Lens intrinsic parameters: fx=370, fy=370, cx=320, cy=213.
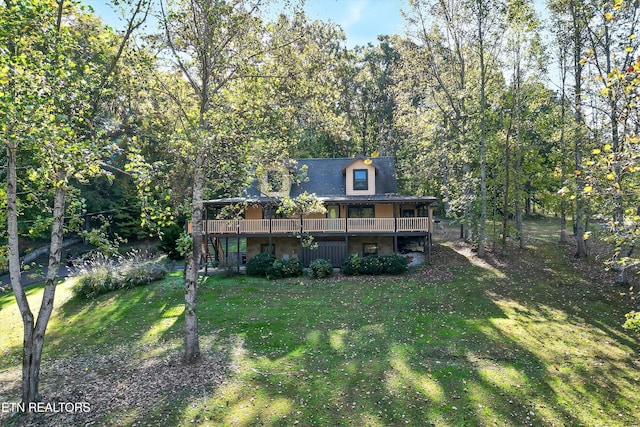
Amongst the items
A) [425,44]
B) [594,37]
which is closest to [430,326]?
[594,37]

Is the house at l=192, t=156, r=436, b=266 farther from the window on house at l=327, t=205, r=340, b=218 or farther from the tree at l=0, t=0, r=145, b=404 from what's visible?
the tree at l=0, t=0, r=145, b=404

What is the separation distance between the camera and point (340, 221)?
21.4 m

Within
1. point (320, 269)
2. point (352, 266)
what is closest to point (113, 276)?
point (320, 269)

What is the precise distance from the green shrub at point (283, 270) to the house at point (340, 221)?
1.62m

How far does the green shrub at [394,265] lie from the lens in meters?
19.0

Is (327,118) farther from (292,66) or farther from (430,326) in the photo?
(430,326)

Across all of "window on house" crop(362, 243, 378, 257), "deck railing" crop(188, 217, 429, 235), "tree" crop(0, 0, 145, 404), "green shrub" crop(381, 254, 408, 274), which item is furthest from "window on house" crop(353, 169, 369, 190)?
"tree" crop(0, 0, 145, 404)

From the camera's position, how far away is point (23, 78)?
19.3 feet

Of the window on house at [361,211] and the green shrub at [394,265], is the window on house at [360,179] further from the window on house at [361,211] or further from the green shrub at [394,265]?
the green shrub at [394,265]

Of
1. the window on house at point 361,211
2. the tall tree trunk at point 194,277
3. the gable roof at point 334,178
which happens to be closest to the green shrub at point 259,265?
the gable roof at point 334,178

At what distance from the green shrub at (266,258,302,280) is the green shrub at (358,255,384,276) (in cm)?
332

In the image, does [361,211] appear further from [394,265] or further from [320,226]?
[394,265]

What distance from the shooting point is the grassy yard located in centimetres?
732

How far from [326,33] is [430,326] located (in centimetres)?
3430
